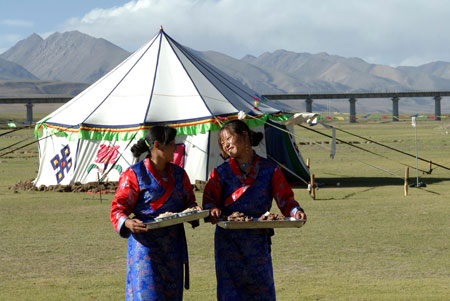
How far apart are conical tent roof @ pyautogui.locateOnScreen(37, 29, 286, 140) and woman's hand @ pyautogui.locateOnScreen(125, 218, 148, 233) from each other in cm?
1048

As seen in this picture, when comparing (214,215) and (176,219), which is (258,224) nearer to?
(214,215)

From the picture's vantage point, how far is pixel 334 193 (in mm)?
14438

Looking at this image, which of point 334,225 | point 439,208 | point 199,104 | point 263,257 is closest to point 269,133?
point 199,104

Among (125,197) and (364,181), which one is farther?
(364,181)

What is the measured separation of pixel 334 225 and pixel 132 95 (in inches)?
265

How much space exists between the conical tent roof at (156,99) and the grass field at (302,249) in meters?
1.58

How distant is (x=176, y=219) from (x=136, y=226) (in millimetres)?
228

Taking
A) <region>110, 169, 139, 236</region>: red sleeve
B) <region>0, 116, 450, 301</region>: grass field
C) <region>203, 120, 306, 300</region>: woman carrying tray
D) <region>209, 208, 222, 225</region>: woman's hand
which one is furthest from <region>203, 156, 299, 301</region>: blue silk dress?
<region>0, 116, 450, 301</region>: grass field

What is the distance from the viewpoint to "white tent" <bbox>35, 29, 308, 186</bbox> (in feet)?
48.4

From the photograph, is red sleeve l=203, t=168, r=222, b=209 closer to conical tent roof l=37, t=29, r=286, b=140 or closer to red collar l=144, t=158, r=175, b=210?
red collar l=144, t=158, r=175, b=210

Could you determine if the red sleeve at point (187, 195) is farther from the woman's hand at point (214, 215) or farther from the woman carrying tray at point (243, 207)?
the woman's hand at point (214, 215)

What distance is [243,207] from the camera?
4301 mm

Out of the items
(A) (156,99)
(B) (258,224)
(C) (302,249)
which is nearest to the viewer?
(B) (258,224)

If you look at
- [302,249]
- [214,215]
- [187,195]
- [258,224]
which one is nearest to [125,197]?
[187,195]
